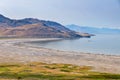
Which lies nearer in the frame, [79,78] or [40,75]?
[79,78]

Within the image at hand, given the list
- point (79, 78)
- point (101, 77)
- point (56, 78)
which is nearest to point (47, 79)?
point (56, 78)

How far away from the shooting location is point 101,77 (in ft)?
159

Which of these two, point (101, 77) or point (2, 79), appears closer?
point (2, 79)

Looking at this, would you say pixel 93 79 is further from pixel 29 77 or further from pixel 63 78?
pixel 29 77

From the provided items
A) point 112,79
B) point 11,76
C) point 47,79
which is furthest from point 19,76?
point 112,79

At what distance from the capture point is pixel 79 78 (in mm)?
45938

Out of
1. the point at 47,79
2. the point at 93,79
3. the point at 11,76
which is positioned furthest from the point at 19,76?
the point at 93,79

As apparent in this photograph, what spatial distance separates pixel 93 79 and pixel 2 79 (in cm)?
1388

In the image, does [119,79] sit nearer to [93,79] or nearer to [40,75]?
[93,79]

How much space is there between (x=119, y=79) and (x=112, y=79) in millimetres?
1233

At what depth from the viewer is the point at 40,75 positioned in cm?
4922

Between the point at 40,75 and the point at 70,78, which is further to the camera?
the point at 40,75

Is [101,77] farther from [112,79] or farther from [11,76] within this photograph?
[11,76]

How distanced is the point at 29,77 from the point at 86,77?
9130 millimetres
